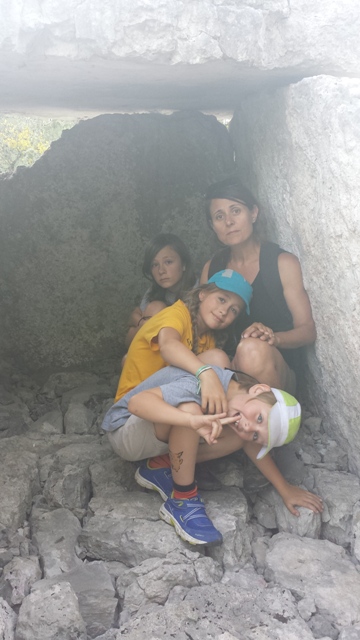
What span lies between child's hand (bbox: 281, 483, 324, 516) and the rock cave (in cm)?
5

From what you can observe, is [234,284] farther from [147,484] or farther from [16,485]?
[16,485]

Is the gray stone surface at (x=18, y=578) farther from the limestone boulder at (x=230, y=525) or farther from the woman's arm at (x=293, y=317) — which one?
the woman's arm at (x=293, y=317)

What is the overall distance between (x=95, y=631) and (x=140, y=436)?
83 cm

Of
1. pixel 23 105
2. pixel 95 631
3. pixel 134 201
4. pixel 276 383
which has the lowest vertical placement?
pixel 95 631

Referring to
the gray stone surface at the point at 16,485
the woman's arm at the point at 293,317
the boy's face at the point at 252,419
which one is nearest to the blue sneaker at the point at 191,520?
the boy's face at the point at 252,419

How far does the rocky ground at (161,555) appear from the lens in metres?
2.24

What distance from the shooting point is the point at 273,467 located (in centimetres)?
287

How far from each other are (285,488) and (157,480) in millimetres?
553

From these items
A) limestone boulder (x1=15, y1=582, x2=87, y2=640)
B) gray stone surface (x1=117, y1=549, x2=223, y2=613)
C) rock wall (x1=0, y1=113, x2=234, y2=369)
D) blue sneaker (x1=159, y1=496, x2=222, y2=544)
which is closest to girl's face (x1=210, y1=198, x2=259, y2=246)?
rock wall (x1=0, y1=113, x2=234, y2=369)

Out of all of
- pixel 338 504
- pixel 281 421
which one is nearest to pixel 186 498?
pixel 281 421

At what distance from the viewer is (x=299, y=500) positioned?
9.20 ft

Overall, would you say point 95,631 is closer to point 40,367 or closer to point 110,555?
point 110,555

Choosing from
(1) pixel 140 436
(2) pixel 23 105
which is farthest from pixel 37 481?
(2) pixel 23 105

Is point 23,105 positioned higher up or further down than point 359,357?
higher up
